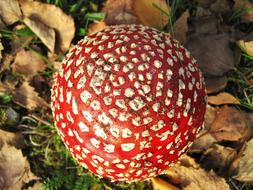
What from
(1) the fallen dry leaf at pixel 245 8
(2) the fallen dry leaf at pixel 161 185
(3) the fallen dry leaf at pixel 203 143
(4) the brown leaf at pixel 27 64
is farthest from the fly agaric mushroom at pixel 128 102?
(1) the fallen dry leaf at pixel 245 8

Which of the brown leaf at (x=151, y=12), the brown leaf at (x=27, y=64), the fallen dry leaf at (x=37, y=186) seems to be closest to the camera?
the fallen dry leaf at (x=37, y=186)

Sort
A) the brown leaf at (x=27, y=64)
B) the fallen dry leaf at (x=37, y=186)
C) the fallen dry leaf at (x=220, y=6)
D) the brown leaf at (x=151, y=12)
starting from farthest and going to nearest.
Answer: the fallen dry leaf at (x=220, y=6), the brown leaf at (x=27, y=64), the brown leaf at (x=151, y=12), the fallen dry leaf at (x=37, y=186)

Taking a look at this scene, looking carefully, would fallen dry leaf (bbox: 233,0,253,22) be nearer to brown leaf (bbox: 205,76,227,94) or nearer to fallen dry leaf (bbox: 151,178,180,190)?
brown leaf (bbox: 205,76,227,94)

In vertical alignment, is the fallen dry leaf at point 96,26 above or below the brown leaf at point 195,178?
above

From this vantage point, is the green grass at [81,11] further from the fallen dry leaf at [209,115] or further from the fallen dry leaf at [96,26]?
the fallen dry leaf at [209,115]

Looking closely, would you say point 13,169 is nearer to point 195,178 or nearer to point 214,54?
point 195,178

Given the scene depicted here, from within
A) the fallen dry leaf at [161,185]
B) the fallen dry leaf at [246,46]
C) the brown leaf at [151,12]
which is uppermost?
the brown leaf at [151,12]

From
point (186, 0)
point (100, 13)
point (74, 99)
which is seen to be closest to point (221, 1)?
point (186, 0)

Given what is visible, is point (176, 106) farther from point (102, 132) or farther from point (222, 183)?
point (222, 183)
